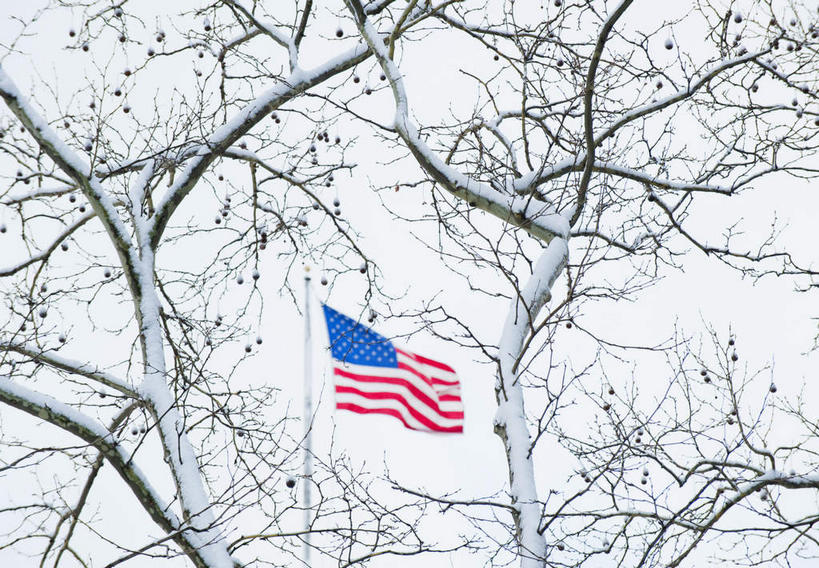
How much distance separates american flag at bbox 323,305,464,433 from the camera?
10945 millimetres

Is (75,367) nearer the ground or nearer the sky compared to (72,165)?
nearer the ground

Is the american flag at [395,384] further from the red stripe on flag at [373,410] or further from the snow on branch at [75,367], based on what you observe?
the snow on branch at [75,367]

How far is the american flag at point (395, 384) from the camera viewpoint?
35.9 ft

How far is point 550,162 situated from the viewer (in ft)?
21.2

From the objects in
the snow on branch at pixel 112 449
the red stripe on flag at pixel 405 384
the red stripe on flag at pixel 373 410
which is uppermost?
the red stripe on flag at pixel 405 384

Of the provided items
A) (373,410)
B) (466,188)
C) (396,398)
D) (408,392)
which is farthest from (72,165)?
(408,392)

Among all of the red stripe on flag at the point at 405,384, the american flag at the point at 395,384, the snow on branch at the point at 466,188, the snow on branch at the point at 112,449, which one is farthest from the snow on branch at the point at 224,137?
the red stripe on flag at the point at 405,384

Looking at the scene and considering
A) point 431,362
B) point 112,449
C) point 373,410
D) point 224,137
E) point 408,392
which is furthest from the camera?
point 431,362

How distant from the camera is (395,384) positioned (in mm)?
11141

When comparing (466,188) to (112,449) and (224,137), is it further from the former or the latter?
(112,449)

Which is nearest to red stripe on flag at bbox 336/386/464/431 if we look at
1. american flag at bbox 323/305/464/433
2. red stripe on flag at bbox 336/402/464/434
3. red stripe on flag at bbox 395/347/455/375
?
american flag at bbox 323/305/464/433

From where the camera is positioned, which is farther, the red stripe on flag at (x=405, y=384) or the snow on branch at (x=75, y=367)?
the red stripe on flag at (x=405, y=384)

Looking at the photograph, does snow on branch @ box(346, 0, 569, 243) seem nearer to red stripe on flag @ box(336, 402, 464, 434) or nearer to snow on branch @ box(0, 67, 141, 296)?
snow on branch @ box(0, 67, 141, 296)

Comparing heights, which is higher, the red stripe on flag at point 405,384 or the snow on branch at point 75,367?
the red stripe on flag at point 405,384
